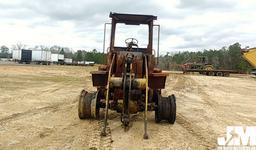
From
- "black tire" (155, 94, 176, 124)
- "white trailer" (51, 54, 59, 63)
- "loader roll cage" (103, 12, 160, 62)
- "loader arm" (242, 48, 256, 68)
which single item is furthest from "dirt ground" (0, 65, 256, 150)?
"white trailer" (51, 54, 59, 63)

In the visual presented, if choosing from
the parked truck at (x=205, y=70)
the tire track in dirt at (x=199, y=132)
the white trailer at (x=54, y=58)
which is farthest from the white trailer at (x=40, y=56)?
the tire track in dirt at (x=199, y=132)

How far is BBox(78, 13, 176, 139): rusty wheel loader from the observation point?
912 cm

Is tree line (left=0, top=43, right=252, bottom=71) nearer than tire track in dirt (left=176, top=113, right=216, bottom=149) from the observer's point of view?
No

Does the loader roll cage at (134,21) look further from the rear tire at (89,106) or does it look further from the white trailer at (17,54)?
the white trailer at (17,54)

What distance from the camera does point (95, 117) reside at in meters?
10.1

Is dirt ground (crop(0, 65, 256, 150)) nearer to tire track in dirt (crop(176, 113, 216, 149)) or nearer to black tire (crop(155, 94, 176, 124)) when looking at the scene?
tire track in dirt (crop(176, 113, 216, 149))

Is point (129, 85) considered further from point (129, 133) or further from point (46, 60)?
point (46, 60)

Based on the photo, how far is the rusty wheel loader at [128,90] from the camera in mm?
9125

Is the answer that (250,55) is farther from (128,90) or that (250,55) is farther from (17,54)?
(17,54)

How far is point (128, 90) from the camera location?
9.05m

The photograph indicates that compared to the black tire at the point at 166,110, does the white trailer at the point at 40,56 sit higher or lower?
higher

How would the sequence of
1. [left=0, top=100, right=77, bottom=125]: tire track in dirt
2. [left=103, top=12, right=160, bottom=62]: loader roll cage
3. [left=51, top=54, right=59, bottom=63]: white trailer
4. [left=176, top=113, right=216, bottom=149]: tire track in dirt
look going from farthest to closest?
1. [left=51, top=54, right=59, bottom=63]: white trailer
2. [left=103, top=12, right=160, bottom=62]: loader roll cage
3. [left=0, top=100, right=77, bottom=125]: tire track in dirt
4. [left=176, top=113, right=216, bottom=149]: tire track in dirt

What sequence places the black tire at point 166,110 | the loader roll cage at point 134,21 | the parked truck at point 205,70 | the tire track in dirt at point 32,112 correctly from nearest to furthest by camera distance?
1. the black tire at point 166,110
2. the tire track in dirt at point 32,112
3. the loader roll cage at point 134,21
4. the parked truck at point 205,70

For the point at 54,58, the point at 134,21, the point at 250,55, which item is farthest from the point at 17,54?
the point at 134,21
